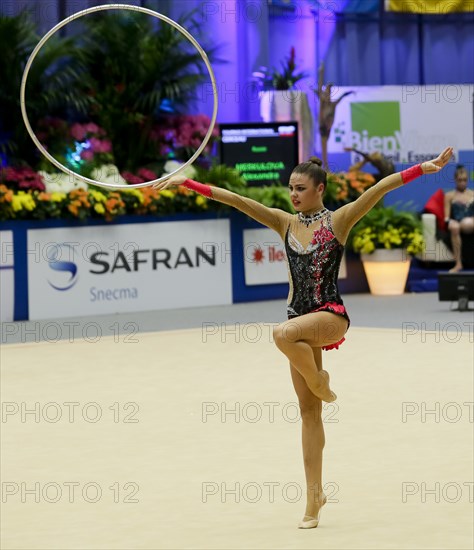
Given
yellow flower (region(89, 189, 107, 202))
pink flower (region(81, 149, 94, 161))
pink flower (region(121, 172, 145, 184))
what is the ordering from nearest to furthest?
yellow flower (region(89, 189, 107, 202)), pink flower (region(121, 172, 145, 184)), pink flower (region(81, 149, 94, 161))

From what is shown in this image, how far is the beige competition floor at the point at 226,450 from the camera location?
4961 millimetres

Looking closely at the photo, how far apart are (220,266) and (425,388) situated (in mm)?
6390

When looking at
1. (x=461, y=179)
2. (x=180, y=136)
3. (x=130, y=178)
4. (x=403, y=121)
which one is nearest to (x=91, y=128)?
(x=130, y=178)

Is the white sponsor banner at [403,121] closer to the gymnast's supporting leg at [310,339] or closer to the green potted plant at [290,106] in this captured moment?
the green potted plant at [290,106]

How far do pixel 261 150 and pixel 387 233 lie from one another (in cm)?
204

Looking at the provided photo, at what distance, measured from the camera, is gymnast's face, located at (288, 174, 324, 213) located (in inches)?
187

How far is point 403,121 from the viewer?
18.5 meters

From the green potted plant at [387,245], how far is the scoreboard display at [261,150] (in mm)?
1315

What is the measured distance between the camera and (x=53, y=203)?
13.4 metres

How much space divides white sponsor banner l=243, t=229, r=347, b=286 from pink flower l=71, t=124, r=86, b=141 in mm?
2812

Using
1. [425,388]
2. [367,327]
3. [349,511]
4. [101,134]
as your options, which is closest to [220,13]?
[101,134]
